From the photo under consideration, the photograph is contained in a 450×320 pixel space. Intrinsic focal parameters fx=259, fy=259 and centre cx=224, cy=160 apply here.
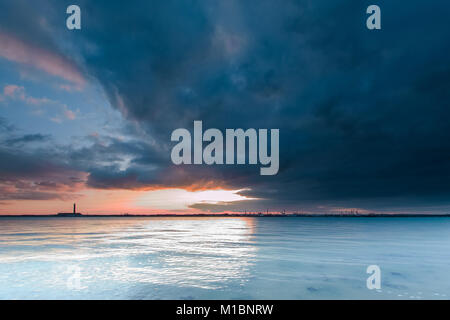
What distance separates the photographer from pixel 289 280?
14984 mm

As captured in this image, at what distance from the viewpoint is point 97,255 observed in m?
22.9

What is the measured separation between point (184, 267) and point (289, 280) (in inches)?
289
